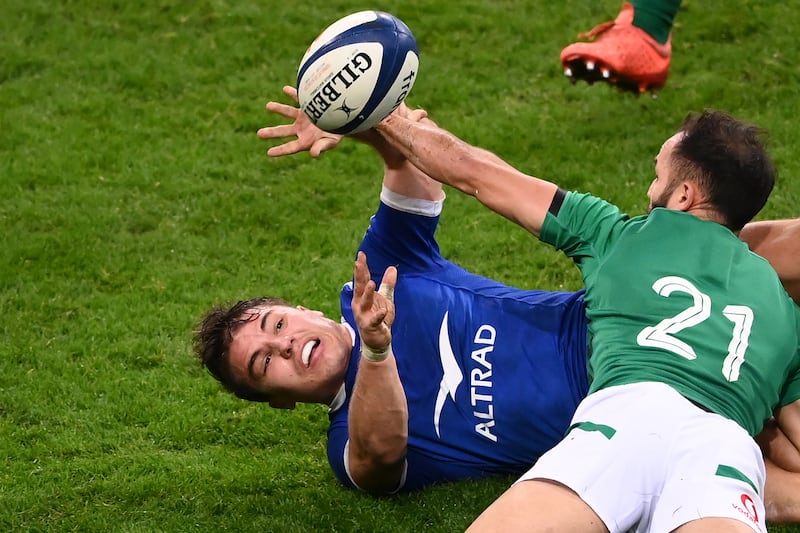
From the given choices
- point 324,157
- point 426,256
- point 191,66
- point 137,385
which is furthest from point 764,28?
point 137,385

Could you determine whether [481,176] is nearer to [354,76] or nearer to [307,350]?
[354,76]

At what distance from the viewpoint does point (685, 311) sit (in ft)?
12.1

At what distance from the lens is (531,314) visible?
177 inches

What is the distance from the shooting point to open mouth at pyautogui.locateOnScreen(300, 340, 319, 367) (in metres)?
4.45

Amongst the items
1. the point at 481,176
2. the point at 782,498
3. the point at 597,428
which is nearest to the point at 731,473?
the point at 597,428

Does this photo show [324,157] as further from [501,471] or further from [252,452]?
[501,471]

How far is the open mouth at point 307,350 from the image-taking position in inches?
175

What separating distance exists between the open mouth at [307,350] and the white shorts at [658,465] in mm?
1285

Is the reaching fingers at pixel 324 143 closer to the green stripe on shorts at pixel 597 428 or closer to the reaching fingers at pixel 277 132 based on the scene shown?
the reaching fingers at pixel 277 132

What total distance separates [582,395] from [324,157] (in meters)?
4.10

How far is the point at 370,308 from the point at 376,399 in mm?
439

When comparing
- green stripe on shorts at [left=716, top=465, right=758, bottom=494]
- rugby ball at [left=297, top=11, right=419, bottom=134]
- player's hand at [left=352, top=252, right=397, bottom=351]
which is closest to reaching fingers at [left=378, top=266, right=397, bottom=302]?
player's hand at [left=352, top=252, right=397, bottom=351]

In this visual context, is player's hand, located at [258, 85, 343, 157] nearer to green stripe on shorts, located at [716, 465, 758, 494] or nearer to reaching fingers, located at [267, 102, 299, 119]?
reaching fingers, located at [267, 102, 299, 119]

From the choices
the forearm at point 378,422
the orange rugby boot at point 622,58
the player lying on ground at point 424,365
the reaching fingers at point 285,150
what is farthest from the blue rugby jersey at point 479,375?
the orange rugby boot at point 622,58
